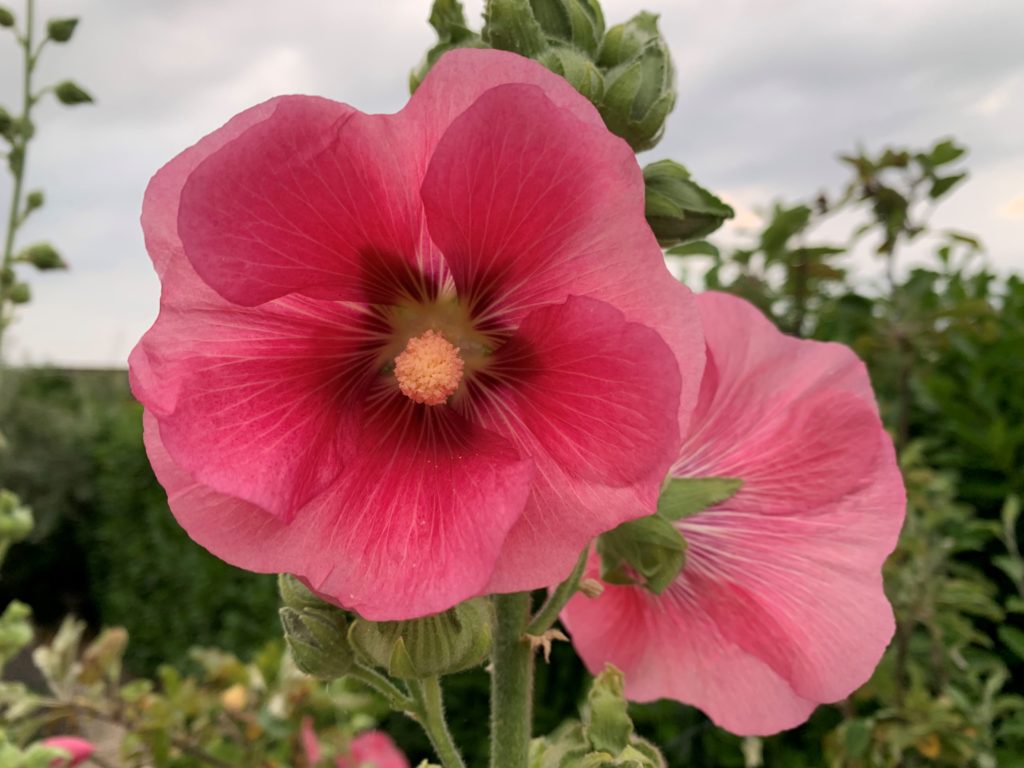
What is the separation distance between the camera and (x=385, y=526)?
0.68m

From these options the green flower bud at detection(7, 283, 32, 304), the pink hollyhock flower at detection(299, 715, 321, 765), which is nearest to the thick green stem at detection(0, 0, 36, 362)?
the green flower bud at detection(7, 283, 32, 304)

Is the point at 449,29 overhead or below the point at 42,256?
overhead

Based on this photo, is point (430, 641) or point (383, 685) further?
point (383, 685)

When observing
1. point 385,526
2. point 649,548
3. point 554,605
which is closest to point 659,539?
point 649,548

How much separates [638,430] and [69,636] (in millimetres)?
2286

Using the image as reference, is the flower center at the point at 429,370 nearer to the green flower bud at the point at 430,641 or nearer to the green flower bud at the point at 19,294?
the green flower bud at the point at 430,641

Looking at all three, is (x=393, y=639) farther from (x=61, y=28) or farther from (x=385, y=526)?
(x=61, y=28)

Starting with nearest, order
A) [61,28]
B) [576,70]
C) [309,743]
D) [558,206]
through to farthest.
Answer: [558,206], [576,70], [61,28], [309,743]

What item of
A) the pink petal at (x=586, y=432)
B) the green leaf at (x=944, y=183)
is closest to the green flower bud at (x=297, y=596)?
the pink petal at (x=586, y=432)

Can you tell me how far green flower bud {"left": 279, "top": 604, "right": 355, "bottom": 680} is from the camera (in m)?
0.83

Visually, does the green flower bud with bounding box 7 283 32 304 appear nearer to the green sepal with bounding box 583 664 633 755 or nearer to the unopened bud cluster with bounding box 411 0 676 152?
the unopened bud cluster with bounding box 411 0 676 152

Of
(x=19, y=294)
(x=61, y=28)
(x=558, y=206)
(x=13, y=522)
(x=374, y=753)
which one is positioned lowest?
(x=374, y=753)

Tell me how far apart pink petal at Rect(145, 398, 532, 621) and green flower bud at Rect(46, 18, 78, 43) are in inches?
73.2

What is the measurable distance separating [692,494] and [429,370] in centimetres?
37
